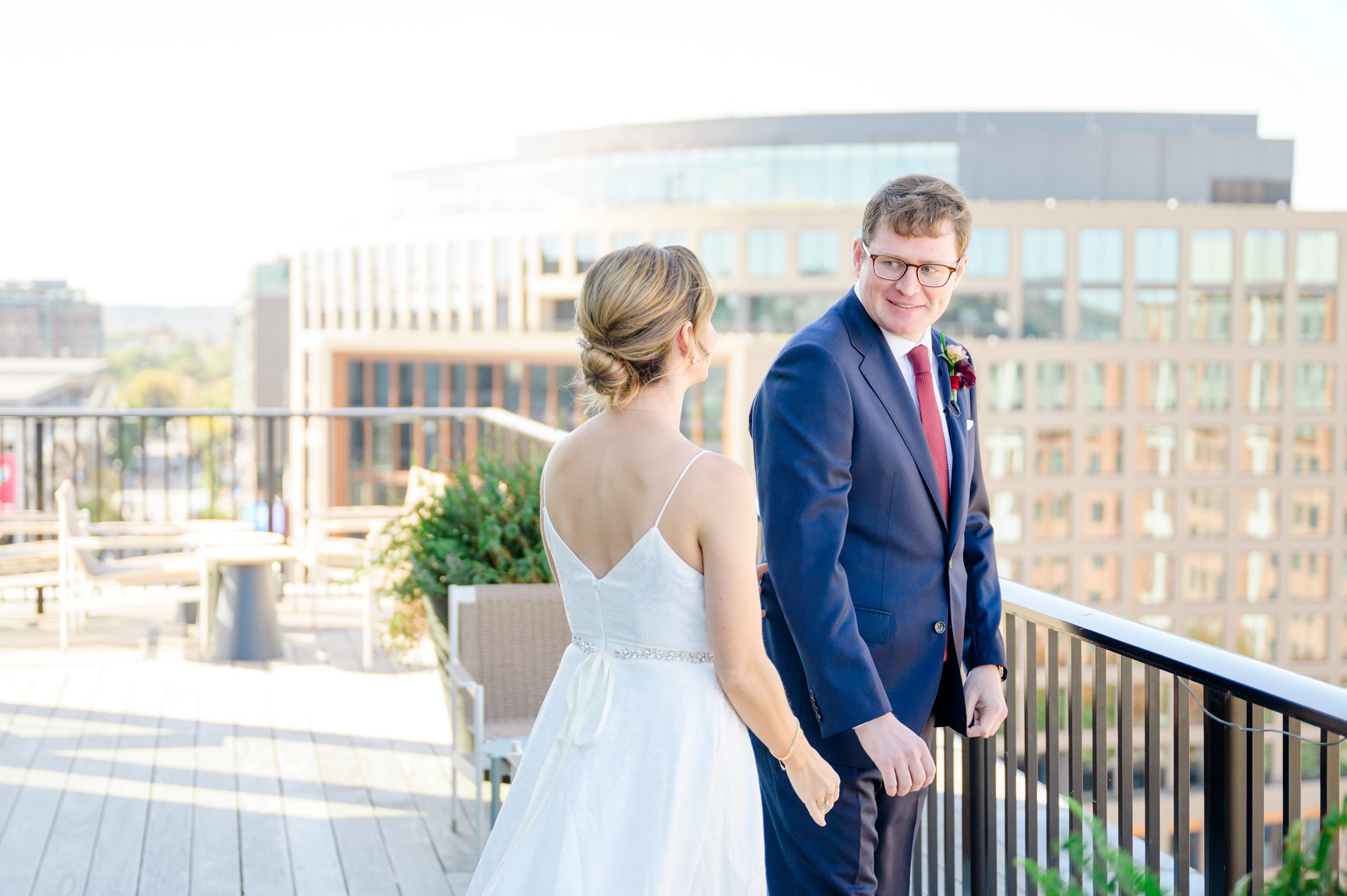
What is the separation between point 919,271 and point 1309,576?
73.8 meters

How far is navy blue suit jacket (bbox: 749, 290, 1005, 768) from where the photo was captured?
1.66 m

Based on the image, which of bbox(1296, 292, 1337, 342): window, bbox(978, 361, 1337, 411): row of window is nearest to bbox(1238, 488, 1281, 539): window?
bbox(978, 361, 1337, 411): row of window

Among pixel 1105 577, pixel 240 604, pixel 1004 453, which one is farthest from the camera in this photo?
pixel 1105 577

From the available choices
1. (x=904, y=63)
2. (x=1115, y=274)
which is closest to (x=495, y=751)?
(x=1115, y=274)

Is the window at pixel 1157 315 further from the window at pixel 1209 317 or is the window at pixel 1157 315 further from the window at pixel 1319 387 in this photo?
the window at pixel 1319 387

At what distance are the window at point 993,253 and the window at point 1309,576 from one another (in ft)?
81.9

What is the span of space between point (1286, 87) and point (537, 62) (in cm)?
5541

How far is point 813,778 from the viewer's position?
5.38ft

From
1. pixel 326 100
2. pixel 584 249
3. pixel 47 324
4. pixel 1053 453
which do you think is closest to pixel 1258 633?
pixel 1053 453

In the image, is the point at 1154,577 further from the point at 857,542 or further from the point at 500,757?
the point at 857,542

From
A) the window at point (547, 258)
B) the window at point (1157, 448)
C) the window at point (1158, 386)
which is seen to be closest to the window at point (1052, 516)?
the window at point (1157, 448)

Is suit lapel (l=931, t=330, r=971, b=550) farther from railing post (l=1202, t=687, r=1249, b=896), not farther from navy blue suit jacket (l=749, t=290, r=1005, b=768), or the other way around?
railing post (l=1202, t=687, r=1249, b=896)

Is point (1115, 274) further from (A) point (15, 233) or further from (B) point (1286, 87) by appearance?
(A) point (15, 233)

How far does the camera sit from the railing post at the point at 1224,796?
157 centimetres
